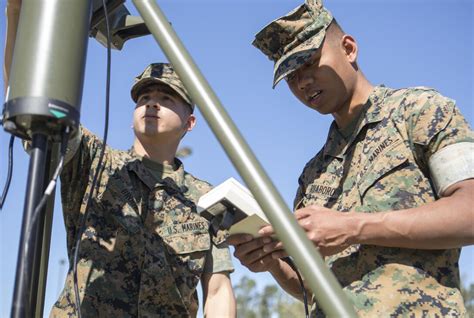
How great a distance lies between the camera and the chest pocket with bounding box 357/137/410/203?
247 centimetres

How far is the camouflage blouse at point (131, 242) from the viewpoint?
326 cm

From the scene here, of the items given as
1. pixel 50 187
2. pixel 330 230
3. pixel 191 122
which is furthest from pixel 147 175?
pixel 50 187

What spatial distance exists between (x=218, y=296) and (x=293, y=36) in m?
1.65

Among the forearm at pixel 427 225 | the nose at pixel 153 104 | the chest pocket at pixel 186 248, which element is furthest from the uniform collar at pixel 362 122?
the nose at pixel 153 104

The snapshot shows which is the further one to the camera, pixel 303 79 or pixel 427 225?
pixel 303 79

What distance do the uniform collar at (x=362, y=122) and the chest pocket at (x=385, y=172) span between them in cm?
18

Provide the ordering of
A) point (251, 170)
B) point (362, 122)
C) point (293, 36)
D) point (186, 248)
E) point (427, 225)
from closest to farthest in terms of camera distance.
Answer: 1. point (251, 170)
2. point (427, 225)
3. point (362, 122)
4. point (293, 36)
5. point (186, 248)

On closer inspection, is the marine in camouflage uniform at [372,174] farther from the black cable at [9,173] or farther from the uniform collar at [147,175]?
the uniform collar at [147,175]

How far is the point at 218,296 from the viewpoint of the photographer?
144 inches

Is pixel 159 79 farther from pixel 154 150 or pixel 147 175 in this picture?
pixel 147 175

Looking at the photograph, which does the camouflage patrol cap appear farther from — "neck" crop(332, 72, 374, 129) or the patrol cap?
the patrol cap

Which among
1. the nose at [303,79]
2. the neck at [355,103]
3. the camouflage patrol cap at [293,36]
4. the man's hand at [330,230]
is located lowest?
the man's hand at [330,230]

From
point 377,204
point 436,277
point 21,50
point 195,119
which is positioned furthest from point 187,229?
point 21,50

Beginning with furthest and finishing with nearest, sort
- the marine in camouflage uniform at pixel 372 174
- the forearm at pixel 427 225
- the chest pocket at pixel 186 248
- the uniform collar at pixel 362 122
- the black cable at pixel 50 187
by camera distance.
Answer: the chest pocket at pixel 186 248 < the uniform collar at pixel 362 122 < the marine in camouflage uniform at pixel 372 174 < the forearm at pixel 427 225 < the black cable at pixel 50 187
